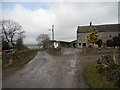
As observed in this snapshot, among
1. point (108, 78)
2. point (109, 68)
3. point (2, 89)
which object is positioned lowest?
point (2, 89)

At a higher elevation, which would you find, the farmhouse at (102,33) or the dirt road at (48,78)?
the farmhouse at (102,33)

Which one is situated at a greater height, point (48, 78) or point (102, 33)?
point (102, 33)

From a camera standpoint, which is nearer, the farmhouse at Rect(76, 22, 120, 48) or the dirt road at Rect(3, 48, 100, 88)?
the dirt road at Rect(3, 48, 100, 88)

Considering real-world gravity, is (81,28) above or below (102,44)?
above

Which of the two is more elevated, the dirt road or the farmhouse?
the farmhouse

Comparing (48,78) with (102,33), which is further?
(102,33)

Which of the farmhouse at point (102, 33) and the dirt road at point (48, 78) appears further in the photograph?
the farmhouse at point (102, 33)

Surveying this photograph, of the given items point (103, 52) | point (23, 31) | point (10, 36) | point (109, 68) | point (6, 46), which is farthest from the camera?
point (23, 31)

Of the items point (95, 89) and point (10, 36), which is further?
point (10, 36)

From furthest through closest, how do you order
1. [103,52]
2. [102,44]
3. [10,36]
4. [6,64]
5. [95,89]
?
1. [10,36]
2. [102,44]
3. [103,52]
4. [6,64]
5. [95,89]

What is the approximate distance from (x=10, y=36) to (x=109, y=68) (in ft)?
131

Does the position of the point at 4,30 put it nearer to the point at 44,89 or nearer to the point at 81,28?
the point at 81,28

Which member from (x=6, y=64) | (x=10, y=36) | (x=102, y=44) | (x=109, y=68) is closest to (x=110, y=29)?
(x=102, y=44)

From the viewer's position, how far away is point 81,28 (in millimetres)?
39625
